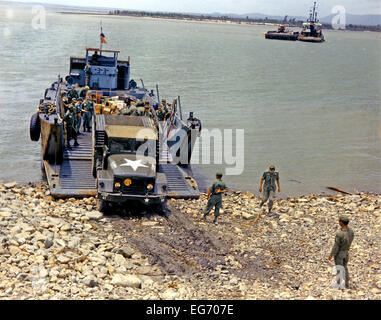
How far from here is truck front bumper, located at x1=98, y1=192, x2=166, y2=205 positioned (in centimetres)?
1193

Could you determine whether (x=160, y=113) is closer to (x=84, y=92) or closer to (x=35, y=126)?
(x=84, y=92)

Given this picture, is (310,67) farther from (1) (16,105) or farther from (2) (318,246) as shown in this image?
(2) (318,246)

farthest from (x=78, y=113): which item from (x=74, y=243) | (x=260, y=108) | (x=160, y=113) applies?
(x=260, y=108)

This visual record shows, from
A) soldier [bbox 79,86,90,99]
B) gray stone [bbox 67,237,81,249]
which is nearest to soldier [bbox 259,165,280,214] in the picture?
gray stone [bbox 67,237,81,249]

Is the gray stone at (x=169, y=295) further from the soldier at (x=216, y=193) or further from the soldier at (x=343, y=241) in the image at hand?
the soldier at (x=216, y=193)

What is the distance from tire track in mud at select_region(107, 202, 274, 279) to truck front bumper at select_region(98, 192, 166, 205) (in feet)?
1.62

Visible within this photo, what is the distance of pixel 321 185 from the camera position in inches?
763

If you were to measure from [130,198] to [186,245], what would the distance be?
1921 mm

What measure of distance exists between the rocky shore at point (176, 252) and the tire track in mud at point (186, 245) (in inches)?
0.8

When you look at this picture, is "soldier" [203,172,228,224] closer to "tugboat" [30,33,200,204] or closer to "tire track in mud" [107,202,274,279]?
"tire track in mud" [107,202,274,279]

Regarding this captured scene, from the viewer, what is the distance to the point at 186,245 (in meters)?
10.9

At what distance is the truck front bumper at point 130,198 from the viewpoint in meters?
11.9

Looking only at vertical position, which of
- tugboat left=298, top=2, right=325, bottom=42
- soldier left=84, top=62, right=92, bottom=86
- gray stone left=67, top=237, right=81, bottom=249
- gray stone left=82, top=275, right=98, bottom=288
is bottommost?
gray stone left=82, top=275, right=98, bottom=288

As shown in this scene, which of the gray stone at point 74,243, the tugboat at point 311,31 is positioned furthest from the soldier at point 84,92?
the tugboat at point 311,31
